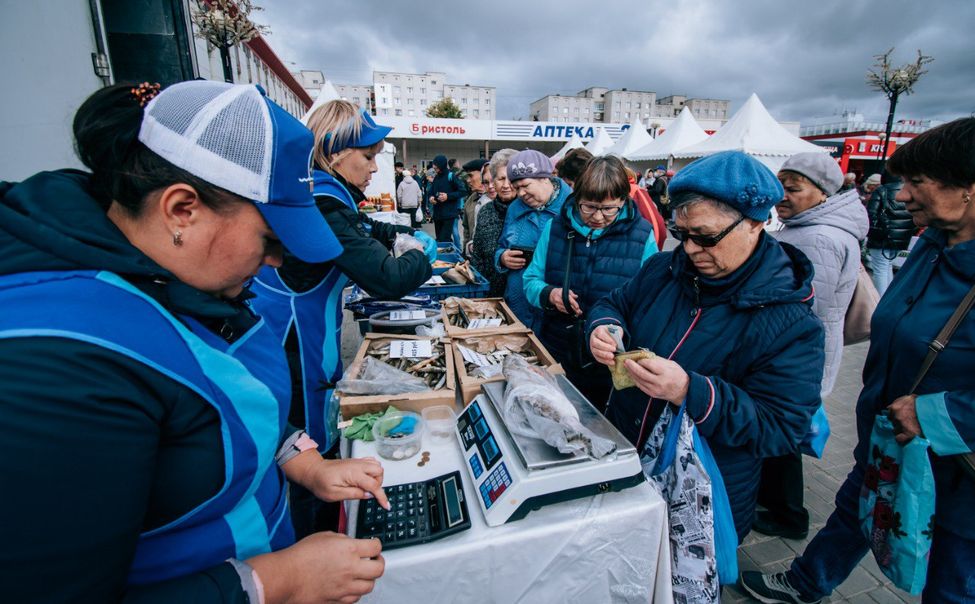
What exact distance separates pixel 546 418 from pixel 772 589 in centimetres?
173

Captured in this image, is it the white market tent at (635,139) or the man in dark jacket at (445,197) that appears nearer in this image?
the man in dark jacket at (445,197)

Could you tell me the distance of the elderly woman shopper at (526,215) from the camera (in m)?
3.03

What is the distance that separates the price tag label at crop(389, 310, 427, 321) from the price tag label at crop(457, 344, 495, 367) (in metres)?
0.51

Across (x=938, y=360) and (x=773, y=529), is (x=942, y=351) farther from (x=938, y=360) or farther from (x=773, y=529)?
(x=773, y=529)

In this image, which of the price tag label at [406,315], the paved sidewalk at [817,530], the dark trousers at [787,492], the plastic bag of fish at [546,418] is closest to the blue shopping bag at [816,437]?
the dark trousers at [787,492]

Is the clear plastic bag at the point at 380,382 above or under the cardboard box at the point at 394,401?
above


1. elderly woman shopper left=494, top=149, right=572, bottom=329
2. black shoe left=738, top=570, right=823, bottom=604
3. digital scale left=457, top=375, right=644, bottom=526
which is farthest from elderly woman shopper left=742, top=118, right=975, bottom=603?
elderly woman shopper left=494, top=149, right=572, bottom=329

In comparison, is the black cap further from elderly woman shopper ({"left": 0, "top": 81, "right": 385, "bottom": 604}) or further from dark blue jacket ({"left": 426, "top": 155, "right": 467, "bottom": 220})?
elderly woman shopper ({"left": 0, "top": 81, "right": 385, "bottom": 604})

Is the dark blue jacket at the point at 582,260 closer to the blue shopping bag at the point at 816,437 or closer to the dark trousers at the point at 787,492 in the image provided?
the blue shopping bag at the point at 816,437

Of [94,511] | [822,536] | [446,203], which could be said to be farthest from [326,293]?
[446,203]

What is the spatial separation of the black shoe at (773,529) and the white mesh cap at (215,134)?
3.11 metres

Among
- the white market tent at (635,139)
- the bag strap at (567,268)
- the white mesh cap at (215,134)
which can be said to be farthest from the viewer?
the white market tent at (635,139)

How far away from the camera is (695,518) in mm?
1278

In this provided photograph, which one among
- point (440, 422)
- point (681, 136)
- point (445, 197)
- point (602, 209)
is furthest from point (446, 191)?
point (681, 136)
